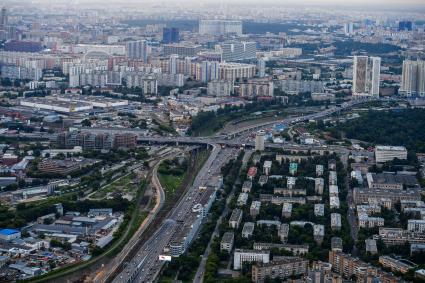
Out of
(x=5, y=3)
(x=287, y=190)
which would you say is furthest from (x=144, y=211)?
(x=5, y=3)

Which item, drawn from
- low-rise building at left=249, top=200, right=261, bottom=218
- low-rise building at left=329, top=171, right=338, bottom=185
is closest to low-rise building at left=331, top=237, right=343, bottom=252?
low-rise building at left=249, top=200, right=261, bottom=218

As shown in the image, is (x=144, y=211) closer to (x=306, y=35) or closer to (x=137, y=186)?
(x=137, y=186)

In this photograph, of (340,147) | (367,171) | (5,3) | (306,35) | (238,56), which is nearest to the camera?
(367,171)

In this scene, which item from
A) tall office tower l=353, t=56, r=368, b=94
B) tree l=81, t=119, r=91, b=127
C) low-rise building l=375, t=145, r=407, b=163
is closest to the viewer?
low-rise building l=375, t=145, r=407, b=163

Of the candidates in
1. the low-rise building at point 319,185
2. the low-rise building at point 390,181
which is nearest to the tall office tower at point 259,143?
the low-rise building at point 390,181

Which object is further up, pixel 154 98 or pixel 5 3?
pixel 5 3

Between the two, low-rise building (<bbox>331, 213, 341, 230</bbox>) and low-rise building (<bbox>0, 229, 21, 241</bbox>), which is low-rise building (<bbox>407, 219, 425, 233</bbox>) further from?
low-rise building (<bbox>0, 229, 21, 241</bbox>)
